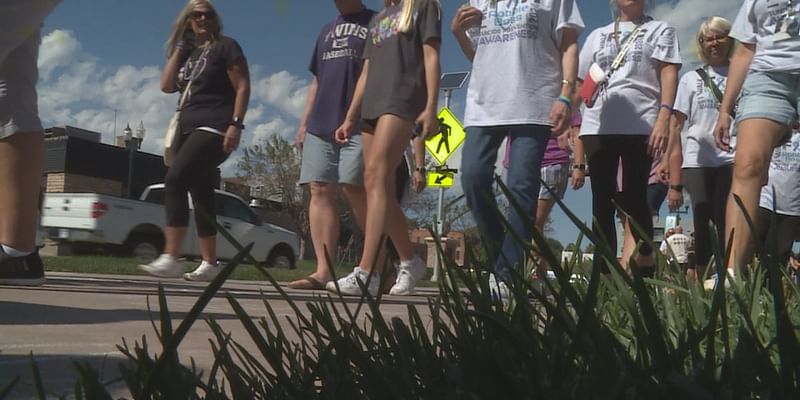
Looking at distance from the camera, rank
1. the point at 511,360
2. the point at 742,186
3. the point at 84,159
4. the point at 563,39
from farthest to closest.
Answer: the point at 84,159, the point at 563,39, the point at 742,186, the point at 511,360

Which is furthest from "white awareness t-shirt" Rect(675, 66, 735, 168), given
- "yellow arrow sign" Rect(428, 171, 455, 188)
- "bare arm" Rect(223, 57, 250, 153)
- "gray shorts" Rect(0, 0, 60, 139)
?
"yellow arrow sign" Rect(428, 171, 455, 188)

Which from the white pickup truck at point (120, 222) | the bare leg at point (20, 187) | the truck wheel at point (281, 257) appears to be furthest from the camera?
the truck wheel at point (281, 257)

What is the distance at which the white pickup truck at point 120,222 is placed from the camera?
53.9 ft

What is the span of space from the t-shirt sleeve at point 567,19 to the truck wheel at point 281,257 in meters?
16.3

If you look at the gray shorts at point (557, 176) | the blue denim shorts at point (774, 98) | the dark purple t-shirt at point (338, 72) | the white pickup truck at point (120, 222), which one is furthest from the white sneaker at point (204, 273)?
the white pickup truck at point (120, 222)

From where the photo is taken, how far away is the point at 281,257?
20.4 meters

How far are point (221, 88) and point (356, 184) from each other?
1.26 m

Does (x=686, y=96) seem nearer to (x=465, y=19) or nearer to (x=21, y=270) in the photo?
(x=465, y=19)

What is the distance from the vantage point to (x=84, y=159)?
35.7m

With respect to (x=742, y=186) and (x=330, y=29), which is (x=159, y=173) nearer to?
(x=330, y=29)

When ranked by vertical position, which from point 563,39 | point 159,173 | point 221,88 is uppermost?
point 563,39

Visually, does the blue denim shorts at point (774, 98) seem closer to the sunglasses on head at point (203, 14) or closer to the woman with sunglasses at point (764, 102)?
the woman with sunglasses at point (764, 102)

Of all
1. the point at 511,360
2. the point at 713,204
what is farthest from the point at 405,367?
the point at 713,204

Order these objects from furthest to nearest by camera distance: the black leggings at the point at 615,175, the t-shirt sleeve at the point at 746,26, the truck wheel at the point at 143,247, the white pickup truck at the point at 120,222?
the truck wheel at the point at 143,247 < the white pickup truck at the point at 120,222 < the black leggings at the point at 615,175 < the t-shirt sleeve at the point at 746,26
